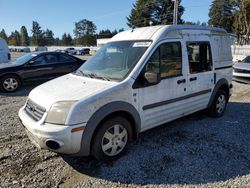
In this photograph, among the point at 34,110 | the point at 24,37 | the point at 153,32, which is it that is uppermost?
the point at 24,37

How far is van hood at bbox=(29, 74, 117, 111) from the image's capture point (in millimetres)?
3374

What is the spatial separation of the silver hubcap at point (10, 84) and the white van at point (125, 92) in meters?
5.26

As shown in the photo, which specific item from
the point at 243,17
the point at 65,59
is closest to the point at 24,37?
the point at 243,17

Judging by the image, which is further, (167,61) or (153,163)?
(167,61)

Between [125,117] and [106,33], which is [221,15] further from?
[125,117]

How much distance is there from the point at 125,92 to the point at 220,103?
3.11 meters

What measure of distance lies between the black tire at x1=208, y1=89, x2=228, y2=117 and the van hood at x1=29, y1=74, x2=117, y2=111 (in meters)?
2.99

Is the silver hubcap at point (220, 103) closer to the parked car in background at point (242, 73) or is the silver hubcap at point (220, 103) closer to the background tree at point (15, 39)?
the parked car in background at point (242, 73)

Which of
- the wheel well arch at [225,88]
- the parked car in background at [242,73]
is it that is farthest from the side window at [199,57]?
the parked car in background at [242,73]

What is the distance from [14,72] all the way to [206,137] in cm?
707

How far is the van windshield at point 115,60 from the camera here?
3.93 meters

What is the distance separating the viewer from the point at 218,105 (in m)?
5.77

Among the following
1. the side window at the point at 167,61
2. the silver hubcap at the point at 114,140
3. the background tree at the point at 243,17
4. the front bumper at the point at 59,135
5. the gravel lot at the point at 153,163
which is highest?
the background tree at the point at 243,17

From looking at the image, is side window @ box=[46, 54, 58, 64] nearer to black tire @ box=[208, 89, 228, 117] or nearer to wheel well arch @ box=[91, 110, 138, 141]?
black tire @ box=[208, 89, 228, 117]
